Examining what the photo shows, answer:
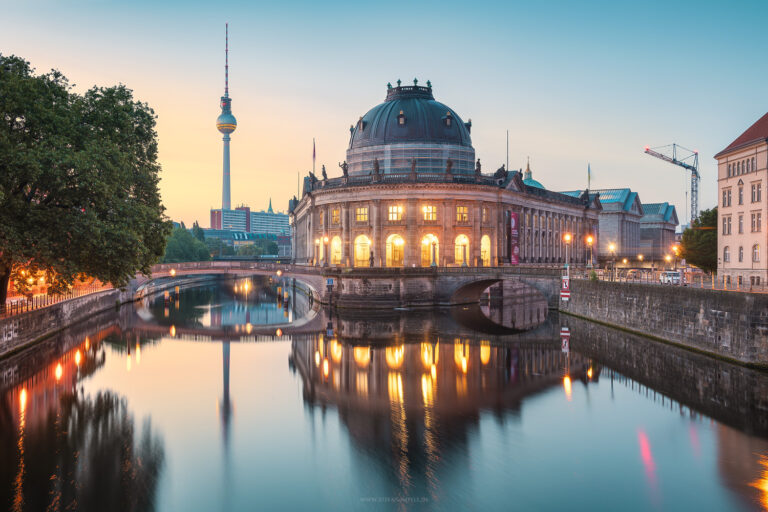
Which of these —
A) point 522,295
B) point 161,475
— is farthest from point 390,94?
point 161,475

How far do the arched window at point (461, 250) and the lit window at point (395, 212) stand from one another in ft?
29.8

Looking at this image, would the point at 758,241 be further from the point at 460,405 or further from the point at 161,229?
the point at 161,229

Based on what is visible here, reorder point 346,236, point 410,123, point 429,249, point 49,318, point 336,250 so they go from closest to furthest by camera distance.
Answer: point 49,318, point 429,249, point 346,236, point 336,250, point 410,123

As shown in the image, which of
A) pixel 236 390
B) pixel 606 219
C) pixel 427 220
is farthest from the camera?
pixel 606 219

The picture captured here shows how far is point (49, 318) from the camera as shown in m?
44.7

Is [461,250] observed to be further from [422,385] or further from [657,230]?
[657,230]

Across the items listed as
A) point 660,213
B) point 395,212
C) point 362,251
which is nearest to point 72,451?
point 395,212

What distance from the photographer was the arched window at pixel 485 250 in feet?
272

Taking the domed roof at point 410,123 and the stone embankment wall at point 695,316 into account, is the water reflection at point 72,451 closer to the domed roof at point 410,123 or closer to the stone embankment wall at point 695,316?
the stone embankment wall at point 695,316

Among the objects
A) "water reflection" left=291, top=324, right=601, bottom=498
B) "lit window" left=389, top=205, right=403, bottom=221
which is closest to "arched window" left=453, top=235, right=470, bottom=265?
"lit window" left=389, top=205, right=403, bottom=221

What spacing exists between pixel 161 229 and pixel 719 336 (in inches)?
1494

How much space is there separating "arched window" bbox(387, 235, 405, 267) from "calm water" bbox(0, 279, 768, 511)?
3328 centimetres

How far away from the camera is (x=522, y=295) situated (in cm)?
9088

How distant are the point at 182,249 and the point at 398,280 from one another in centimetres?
9320
